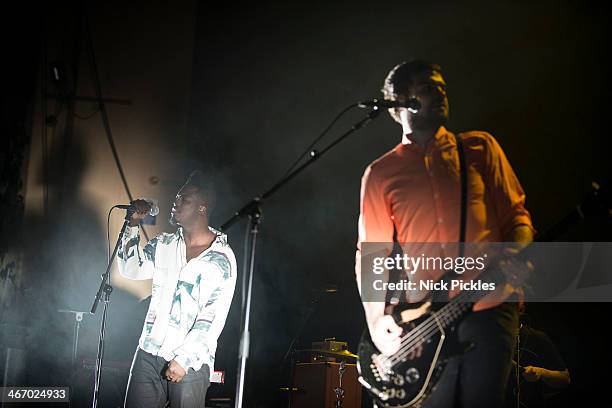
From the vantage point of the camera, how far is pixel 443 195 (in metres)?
2.78

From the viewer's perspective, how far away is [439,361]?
257cm

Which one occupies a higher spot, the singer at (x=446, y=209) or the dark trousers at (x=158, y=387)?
the singer at (x=446, y=209)

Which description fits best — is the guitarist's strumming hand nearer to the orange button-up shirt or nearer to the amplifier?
the orange button-up shirt

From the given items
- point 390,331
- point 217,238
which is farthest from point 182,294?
point 390,331

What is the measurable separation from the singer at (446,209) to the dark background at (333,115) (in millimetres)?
192

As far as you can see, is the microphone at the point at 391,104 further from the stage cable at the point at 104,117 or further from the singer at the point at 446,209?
the stage cable at the point at 104,117

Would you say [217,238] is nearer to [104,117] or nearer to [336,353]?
[336,353]

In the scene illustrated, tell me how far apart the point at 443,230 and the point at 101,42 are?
3170 mm

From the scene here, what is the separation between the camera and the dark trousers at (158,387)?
2.92 metres

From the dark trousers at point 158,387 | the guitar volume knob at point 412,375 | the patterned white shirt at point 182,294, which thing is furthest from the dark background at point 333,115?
the dark trousers at point 158,387

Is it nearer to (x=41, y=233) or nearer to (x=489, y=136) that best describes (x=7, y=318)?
(x=41, y=233)

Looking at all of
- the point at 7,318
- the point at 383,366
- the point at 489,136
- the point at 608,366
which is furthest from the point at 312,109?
the point at 7,318

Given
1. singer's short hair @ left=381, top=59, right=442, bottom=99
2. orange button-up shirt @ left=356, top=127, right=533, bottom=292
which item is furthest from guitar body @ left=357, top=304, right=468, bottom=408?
singer's short hair @ left=381, top=59, right=442, bottom=99

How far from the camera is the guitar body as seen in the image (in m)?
2.57
